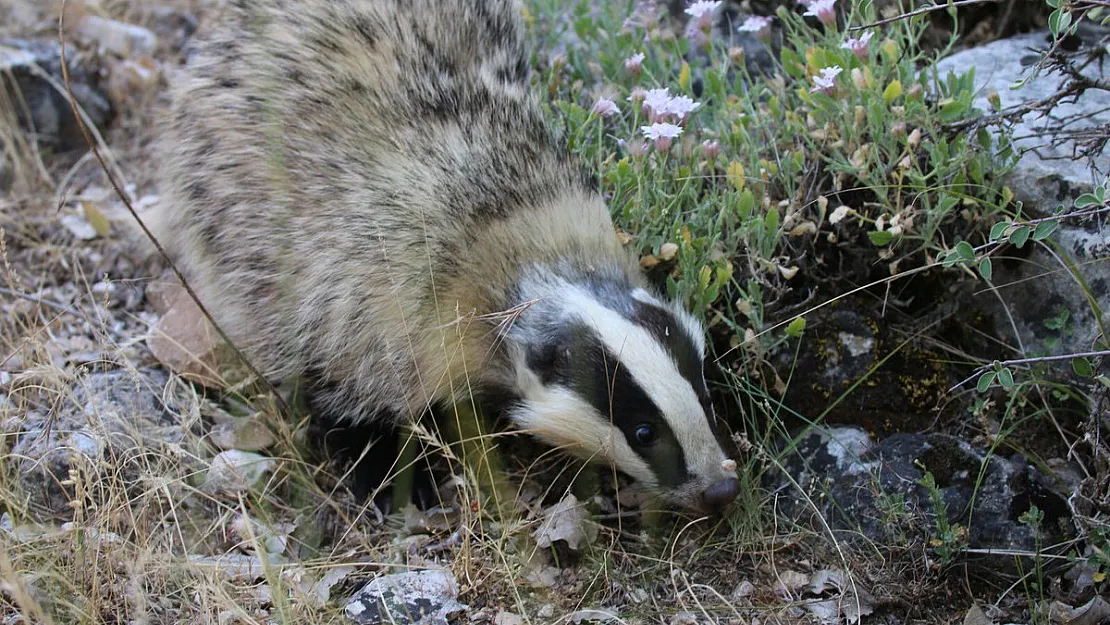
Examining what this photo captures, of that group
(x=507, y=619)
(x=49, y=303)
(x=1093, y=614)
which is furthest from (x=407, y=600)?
(x=49, y=303)

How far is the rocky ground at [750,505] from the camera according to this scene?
2.78 metres

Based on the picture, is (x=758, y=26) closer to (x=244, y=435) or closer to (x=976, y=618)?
(x=976, y=618)

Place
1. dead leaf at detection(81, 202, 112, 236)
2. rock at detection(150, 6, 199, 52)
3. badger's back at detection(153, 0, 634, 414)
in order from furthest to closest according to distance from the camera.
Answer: rock at detection(150, 6, 199, 52) < dead leaf at detection(81, 202, 112, 236) < badger's back at detection(153, 0, 634, 414)

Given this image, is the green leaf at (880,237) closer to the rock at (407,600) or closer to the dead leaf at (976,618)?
the dead leaf at (976,618)

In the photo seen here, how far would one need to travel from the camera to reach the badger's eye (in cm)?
284

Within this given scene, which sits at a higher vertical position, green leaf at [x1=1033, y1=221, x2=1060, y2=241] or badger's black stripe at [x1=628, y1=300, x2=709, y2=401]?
green leaf at [x1=1033, y1=221, x2=1060, y2=241]

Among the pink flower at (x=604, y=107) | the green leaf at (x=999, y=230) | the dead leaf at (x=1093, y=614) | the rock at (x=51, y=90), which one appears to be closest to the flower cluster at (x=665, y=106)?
the pink flower at (x=604, y=107)

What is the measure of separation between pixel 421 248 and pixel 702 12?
1391 mm

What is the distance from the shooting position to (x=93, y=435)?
303cm

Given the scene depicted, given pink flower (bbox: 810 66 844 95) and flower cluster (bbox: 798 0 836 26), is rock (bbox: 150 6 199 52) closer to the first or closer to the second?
flower cluster (bbox: 798 0 836 26)

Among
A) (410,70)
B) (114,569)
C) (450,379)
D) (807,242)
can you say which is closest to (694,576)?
(450,379)

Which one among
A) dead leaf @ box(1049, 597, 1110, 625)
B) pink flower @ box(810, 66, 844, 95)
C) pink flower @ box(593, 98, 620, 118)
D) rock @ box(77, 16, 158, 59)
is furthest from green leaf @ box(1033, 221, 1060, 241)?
rock @ box(77, 16, 158, 59)

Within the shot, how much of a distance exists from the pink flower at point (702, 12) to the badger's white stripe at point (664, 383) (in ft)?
4.25

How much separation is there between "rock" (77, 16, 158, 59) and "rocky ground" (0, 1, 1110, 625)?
82.0 inches
